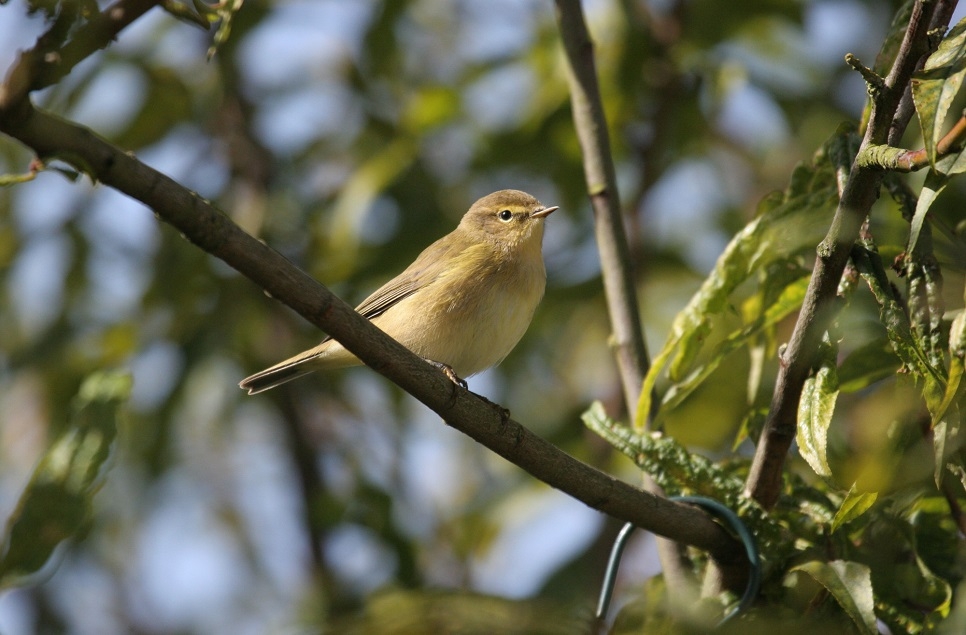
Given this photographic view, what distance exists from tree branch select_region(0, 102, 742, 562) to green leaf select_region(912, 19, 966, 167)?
111 centimetres

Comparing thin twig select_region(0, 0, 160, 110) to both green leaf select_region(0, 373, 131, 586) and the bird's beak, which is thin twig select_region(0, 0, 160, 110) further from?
the bird's beak

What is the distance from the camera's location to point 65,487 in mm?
2400

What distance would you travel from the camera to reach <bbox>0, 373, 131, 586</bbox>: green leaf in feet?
7.60

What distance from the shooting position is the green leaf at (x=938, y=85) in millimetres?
1774

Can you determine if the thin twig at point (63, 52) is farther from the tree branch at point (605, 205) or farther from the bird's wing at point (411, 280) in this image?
A: the bird's wing at point (411, 280)

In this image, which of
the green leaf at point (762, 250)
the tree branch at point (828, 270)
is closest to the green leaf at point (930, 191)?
the tree branch at point (828, 270)

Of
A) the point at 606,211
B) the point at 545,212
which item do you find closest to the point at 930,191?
the point at 606,211

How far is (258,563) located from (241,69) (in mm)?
3003

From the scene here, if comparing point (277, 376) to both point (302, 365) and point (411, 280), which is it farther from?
point (411, 280)

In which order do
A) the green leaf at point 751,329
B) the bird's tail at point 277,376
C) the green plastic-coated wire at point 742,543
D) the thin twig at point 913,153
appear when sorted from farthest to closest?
the bird's tail at point 277,376
the green leaf at point 751,329
the green plastic-coated wire at point 742,543
the thin twig at point 913,153

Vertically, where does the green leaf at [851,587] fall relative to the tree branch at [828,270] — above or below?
below

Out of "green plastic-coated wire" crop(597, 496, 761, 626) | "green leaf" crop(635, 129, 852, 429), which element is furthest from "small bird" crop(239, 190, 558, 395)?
"green plastic-coated wire" crop(597, 496, 761, 626)

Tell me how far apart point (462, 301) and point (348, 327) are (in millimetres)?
2413

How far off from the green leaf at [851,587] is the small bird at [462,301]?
1912 millimetres
